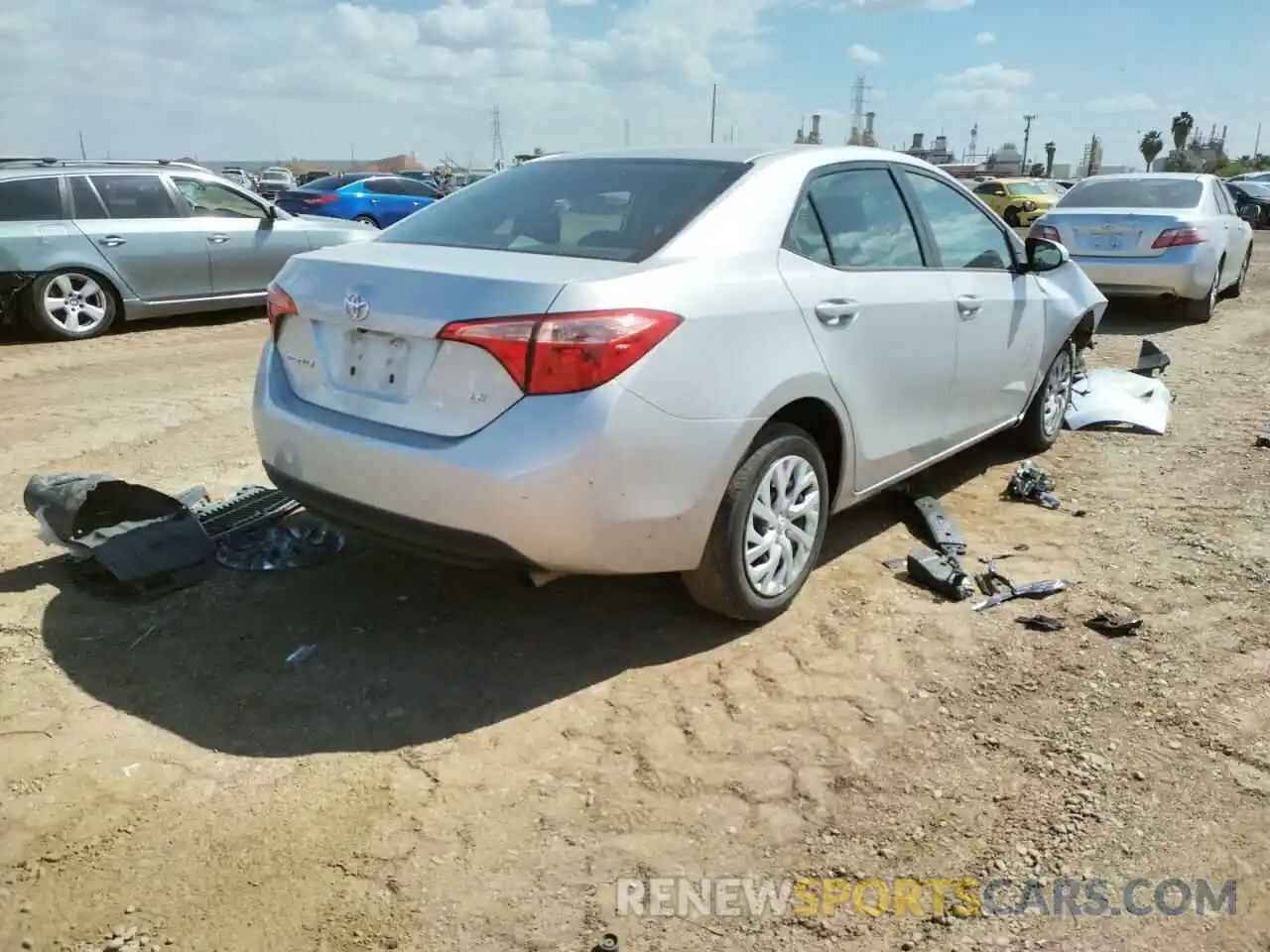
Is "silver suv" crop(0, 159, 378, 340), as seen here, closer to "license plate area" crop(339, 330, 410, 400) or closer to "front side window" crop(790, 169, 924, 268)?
"license plate area" crop(339, 330, 410, 400)

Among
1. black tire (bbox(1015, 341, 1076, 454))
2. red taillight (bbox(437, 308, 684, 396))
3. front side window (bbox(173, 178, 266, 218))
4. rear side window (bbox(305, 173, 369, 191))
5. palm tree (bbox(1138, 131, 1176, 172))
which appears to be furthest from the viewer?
palm tree (bbox(1138, 131, 1176, 172))

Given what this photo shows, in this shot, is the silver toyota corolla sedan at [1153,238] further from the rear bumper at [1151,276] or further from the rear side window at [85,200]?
the rear side window at [85,200]

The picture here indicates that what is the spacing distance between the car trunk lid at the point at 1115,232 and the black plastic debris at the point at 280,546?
8.75 metres

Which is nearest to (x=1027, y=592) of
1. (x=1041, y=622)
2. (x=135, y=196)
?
(x=1041, y=622)

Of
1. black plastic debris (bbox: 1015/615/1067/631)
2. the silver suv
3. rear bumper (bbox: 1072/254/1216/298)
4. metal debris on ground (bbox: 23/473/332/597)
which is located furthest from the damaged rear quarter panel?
rear bumper (bbox: 1072/254/1216/298)

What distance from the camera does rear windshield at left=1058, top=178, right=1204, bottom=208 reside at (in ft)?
Answer: 35.9

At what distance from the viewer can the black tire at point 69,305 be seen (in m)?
8.98

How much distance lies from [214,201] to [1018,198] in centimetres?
2288

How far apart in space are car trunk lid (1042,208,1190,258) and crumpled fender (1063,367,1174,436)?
3.50 m

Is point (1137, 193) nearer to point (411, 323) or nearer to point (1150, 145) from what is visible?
point (411, 323)

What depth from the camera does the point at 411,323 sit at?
306cm

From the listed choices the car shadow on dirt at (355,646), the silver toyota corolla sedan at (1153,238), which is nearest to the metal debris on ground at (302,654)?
the car shadow on dirt at (355,646)

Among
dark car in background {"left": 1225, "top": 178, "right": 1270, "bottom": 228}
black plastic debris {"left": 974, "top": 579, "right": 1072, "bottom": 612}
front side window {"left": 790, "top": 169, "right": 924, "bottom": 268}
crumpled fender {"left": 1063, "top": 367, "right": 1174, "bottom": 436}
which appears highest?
dark car in background {"left": 1225, "top": 178, "right": 1270, "bottom": 228}

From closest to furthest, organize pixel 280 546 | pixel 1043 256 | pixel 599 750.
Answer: pixel 599 750
pixel 280 546
pixel 1043 256
